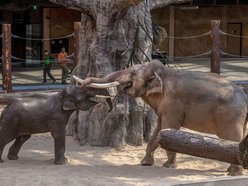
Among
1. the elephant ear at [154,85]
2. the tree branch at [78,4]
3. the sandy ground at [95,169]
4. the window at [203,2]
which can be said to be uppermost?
the window at [203,2]

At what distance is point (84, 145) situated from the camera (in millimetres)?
10766

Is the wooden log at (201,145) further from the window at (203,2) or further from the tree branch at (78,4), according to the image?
the window at (203,2)

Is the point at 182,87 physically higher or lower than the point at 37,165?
higher

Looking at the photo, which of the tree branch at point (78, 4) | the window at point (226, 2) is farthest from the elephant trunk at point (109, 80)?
the window at point (226, 2)

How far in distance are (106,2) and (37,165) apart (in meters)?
3.04

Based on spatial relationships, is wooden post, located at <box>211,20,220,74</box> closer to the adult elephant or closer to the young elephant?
the adult elephant

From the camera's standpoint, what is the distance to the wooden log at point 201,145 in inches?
127

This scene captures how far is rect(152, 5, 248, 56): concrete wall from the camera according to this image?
1086 inches

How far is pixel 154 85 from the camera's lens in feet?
28.7

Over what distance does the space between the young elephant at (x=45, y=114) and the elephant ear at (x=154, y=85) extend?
0.72 metres

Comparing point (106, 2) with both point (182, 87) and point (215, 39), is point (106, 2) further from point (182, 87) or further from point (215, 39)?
point (215, 39)

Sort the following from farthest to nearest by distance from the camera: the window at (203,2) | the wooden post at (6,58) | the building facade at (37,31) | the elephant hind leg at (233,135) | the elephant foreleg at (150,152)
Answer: the window at (203,2) → the building facade at (37,31) → the wooden post at (6,58) → the elephant foreleg at (150,152) → the elephant hind leg at (233,135)

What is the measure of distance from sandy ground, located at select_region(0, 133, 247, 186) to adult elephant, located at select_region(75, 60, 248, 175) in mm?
532

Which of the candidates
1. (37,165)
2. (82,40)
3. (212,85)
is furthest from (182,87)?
(82,40)
